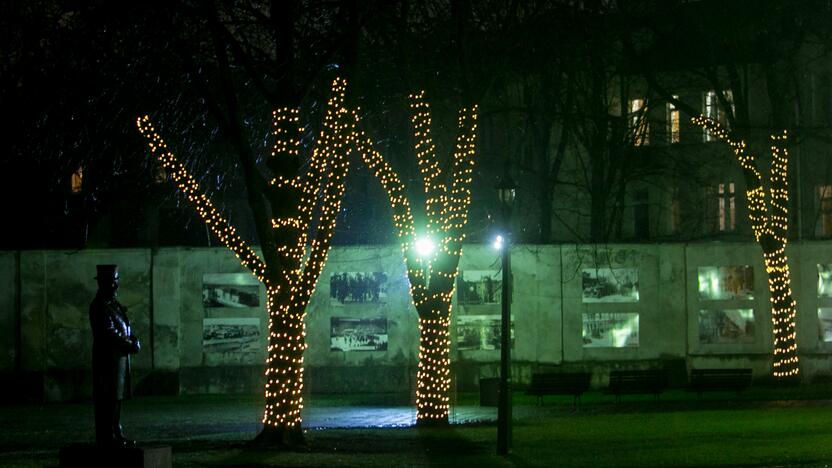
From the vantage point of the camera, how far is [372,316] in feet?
113

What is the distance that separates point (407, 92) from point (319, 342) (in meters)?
10.6

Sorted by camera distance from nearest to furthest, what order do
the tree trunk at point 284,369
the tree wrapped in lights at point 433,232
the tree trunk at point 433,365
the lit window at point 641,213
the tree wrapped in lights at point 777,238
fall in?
the tree trunk at point 284,369
the tree wrapped in lights at point 433,232
the tree trunk at point 433,365
the tree wrapped in lights at point 777,238
the lit window at point 641,213

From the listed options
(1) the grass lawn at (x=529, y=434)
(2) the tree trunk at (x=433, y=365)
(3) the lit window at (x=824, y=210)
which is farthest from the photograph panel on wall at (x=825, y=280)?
(3) the lit window at (x=824, y=210)

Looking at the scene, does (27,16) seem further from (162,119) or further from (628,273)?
(628,273)

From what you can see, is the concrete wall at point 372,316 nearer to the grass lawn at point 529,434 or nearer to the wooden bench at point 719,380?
the grass lawn at point 529,434

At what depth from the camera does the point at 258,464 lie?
1894 cm

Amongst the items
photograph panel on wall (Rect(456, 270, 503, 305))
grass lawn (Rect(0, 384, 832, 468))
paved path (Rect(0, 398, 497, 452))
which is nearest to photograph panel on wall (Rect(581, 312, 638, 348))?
grass lawn (Rect(0, 384, 832, 468))

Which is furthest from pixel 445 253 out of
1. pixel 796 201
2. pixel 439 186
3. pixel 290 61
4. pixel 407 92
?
pixel 796 201

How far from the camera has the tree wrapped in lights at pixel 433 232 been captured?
25.9 m

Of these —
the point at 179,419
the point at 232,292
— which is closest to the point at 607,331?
the point at 232,292

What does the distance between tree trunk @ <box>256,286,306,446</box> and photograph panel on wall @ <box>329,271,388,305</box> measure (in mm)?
11844

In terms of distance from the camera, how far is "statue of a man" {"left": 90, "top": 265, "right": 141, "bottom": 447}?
14.9 meters

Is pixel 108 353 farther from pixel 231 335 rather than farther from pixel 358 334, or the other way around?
pixel 358 334

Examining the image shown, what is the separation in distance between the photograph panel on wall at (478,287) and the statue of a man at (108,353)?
64.7 ft
